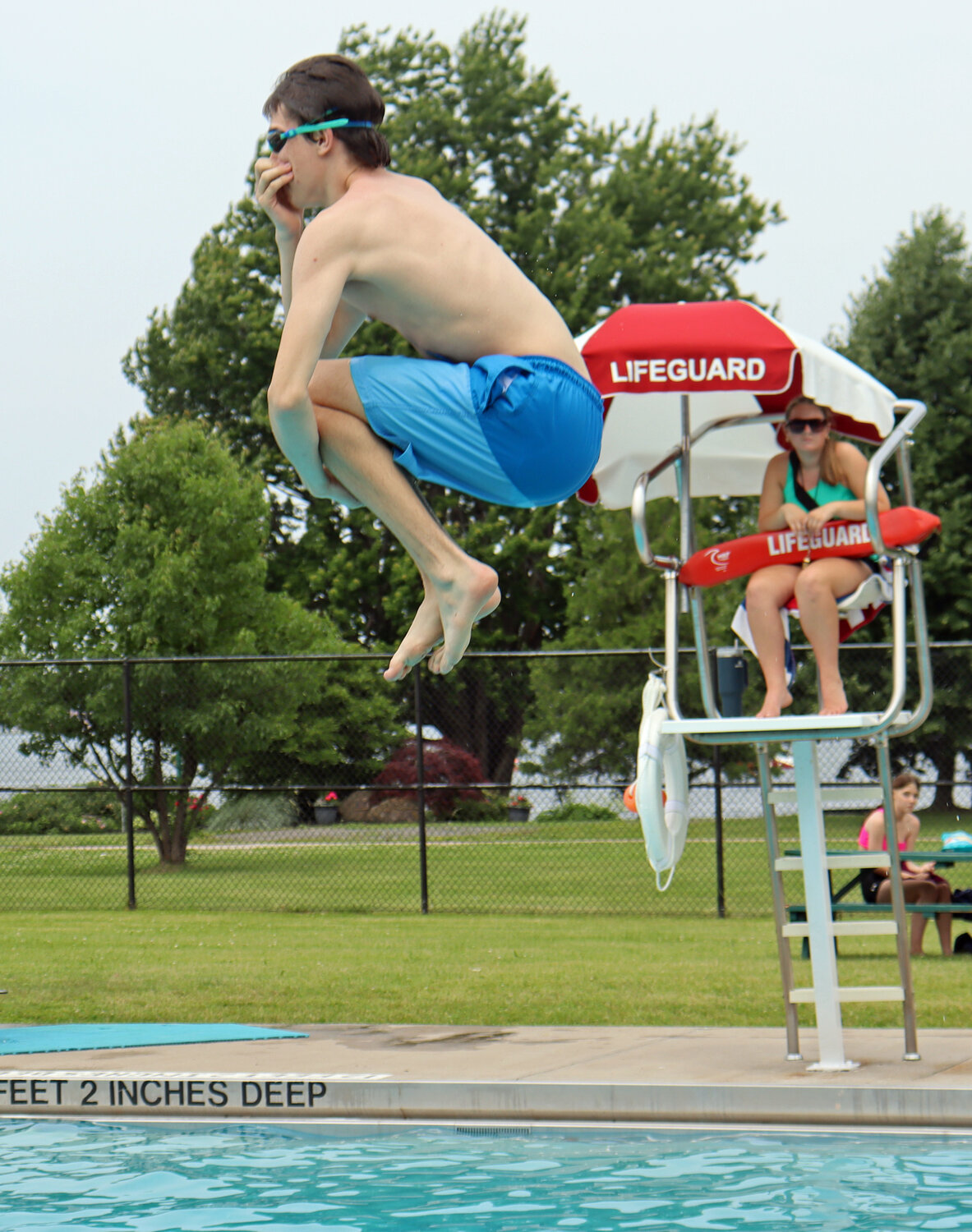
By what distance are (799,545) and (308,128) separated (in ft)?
13.9

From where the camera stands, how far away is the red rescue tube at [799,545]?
6.23 metres

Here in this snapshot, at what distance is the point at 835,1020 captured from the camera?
6605 mm

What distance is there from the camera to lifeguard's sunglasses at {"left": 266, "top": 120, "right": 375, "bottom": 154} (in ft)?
9.04

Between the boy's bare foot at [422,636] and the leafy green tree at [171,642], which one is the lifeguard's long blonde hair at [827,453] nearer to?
the boy's bare foot at [422,636]

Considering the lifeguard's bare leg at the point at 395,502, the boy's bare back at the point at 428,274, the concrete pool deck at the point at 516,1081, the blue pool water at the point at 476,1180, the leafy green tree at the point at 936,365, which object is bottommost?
the blue pool water at the point at 476,1180

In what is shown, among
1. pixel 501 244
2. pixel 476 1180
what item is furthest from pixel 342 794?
pixel 501 244

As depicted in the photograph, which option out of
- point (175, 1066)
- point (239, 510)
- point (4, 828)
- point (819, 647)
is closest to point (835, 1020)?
point (819, 647)

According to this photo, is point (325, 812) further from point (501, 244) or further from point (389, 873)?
point (501, 244)

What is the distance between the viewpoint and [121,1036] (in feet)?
25.2

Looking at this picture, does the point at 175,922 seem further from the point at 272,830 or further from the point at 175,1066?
the point at 175,1066

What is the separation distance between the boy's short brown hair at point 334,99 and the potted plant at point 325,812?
1417cm

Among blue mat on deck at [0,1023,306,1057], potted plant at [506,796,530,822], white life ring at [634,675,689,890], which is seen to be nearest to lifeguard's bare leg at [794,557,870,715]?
white life ring at [634,675,689,890]

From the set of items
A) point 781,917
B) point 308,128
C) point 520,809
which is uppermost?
point 308,128

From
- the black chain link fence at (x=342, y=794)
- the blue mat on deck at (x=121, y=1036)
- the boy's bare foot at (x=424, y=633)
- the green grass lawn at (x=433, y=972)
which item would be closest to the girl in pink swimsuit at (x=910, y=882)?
the green grass lawn at (x=433, y=972)
